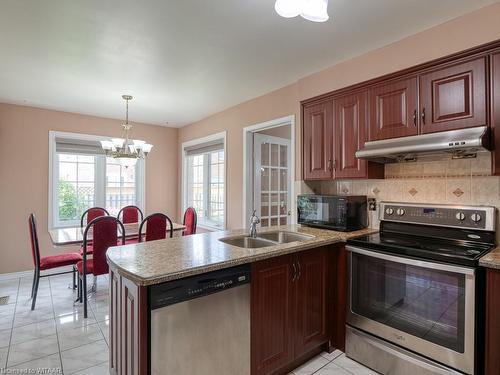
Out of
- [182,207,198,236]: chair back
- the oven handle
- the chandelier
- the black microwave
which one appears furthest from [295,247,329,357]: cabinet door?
the chandelier

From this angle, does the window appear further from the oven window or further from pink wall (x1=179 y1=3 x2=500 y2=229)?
the oven window

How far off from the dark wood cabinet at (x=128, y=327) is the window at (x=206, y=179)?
8.67 feet

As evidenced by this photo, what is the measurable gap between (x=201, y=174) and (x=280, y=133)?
1612mm

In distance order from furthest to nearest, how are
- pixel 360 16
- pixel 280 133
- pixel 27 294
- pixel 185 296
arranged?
pixel 280 133
pixel 27 294
pixel 360 16
pixel 185 296

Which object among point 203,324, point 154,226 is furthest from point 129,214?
point 203,324

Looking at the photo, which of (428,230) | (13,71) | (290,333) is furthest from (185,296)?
(13,71)

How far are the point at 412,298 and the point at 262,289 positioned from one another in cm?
97

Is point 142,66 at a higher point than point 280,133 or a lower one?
higher

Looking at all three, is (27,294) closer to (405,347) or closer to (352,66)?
(405,347)

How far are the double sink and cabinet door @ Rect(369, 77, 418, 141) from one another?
1013 mm

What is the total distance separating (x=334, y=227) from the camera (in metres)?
2.51

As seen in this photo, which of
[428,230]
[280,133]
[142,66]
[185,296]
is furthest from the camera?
[280,133]

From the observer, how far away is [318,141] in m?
2.78

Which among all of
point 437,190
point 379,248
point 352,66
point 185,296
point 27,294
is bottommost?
point 27,294
